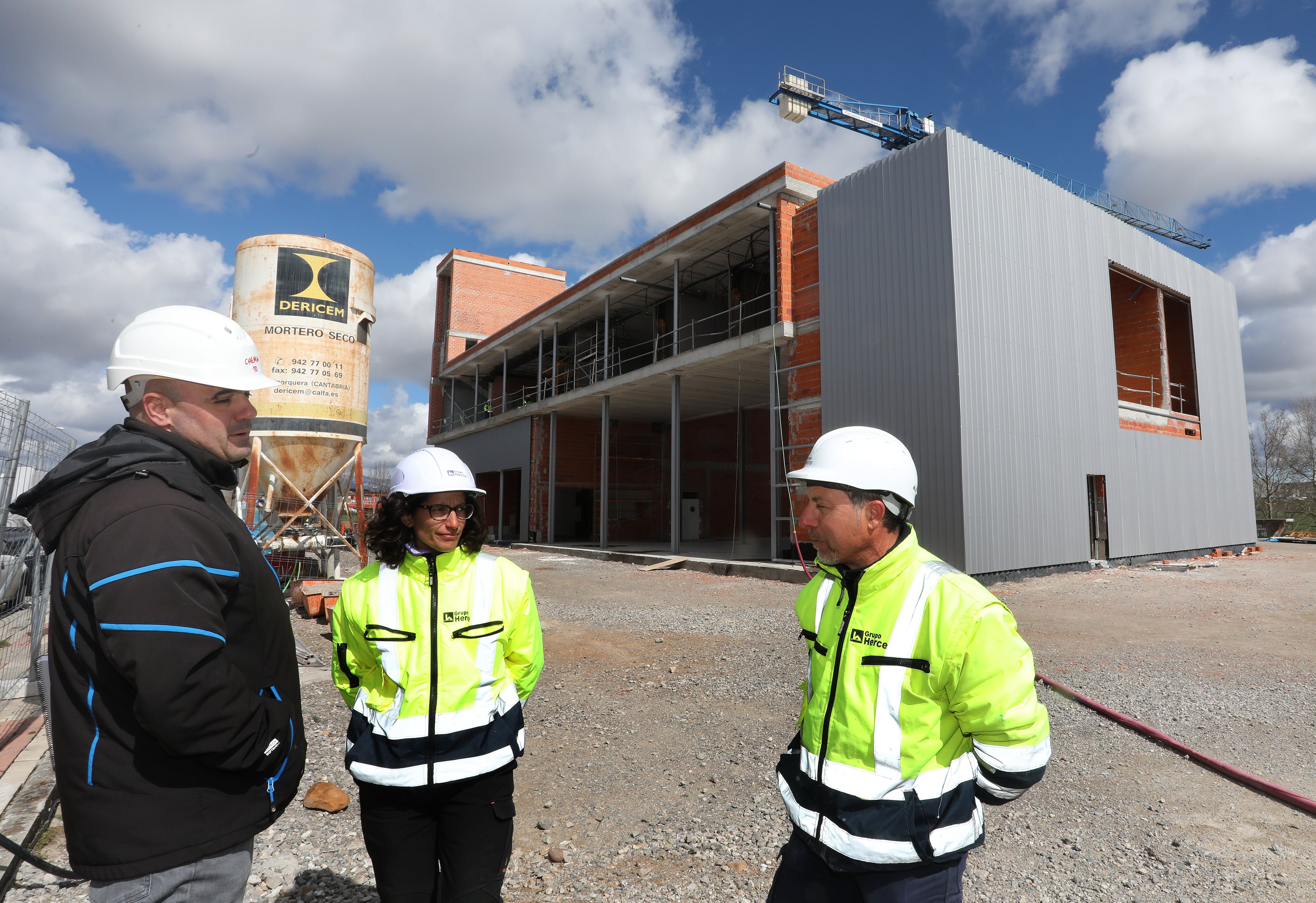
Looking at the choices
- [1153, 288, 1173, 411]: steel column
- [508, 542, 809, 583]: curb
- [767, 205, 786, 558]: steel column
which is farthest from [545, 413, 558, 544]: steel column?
[1153, 288, 1173, 411]: steel column

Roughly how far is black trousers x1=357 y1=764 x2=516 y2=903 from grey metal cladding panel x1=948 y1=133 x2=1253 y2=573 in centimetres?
1084

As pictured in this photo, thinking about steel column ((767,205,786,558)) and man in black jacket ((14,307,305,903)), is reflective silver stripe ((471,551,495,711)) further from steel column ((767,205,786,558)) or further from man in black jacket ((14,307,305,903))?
steel column ((767,205,786,558))

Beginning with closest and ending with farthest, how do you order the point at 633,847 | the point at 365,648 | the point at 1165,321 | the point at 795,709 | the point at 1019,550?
the point at 365,648 → the point at 633,847 → the point at 795,709 → the point at 1019,550 → the point at 1165,321

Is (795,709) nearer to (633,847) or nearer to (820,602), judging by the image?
(633,847)

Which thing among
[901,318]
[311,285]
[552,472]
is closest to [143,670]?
[311,285]

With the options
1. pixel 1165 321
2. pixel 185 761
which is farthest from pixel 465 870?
pixel 1165 321

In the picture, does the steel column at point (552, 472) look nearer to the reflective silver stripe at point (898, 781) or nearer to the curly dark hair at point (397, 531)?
the curly dark hair at point (397, 531)

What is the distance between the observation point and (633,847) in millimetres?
3381

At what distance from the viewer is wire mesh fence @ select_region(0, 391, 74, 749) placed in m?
5.10

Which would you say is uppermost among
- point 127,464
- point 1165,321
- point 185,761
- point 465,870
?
point 1165,321

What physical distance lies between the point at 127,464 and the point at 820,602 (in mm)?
1735

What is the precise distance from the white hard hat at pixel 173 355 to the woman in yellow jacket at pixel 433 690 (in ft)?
2.25

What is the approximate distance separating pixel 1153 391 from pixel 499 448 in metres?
21.0

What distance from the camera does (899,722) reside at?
1659 millimetres
